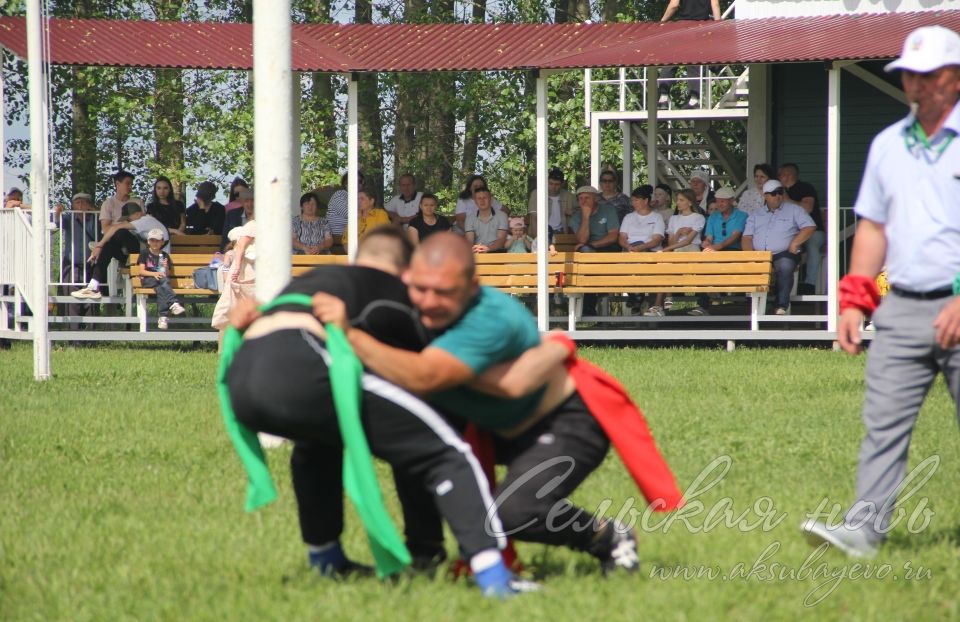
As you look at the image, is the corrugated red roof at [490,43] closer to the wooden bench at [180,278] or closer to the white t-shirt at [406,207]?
the white t-shirt at [406,207]

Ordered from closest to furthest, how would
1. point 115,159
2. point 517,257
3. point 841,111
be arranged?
point 517,257, point 841,111, point 115,159

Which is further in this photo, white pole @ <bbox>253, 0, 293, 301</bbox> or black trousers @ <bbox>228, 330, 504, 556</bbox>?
white pole @ <bbox>253, 0, 293, 301</bbox>

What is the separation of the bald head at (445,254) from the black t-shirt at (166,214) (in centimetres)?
1489

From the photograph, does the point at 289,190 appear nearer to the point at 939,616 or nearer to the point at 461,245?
the point at 461,245

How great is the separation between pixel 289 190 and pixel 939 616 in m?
5.19

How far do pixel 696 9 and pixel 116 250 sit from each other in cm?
1003

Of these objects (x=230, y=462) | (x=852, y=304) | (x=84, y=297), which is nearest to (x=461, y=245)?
(x=852, y=304)

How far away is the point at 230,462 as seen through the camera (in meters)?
8.67

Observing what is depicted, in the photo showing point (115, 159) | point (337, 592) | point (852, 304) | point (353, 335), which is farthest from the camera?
point (115, 159)

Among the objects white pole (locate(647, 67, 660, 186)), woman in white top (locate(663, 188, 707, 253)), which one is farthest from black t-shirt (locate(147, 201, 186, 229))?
white pole (locate(647, 67, 660, 186))

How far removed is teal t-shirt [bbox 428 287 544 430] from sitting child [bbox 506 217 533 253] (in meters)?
12.9

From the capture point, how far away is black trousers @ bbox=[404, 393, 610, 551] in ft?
17.1

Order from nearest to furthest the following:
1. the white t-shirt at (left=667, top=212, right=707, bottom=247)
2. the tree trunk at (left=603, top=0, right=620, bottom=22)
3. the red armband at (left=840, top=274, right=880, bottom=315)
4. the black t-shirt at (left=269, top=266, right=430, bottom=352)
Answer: the black t-shirt at (left=269, top=266, right=430, bottom=352)
the red armband at (left=840, top=274, right=880, bottom=315)
the white t-shirt at (left=667, top=212, right=707, bottom=247)
the tree trunk at (left=603, top=0, right=620, bottom=22)

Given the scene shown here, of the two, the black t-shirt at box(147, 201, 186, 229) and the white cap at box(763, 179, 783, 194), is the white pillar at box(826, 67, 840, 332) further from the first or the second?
the black t-shirt at box(147, 201, 186, 229)
